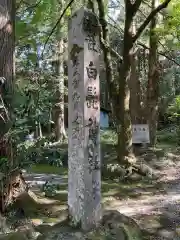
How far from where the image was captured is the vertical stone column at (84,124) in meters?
4.29

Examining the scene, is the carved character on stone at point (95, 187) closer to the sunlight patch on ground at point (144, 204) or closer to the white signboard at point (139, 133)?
the sunlight patch on ground at point (144, 204)

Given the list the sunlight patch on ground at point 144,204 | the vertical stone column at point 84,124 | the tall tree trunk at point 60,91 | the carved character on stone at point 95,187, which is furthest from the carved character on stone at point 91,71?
the tall tree trunk at point 60,91

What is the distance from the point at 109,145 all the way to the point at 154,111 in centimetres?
206

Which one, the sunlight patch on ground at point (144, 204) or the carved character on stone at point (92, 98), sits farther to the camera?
the sunlight patch on ground at point (144, 204)

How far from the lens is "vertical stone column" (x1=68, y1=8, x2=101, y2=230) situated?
4289 mm

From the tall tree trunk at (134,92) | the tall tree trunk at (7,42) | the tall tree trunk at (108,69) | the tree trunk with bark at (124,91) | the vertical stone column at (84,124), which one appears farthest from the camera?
the tall tree trunk at (134,92)

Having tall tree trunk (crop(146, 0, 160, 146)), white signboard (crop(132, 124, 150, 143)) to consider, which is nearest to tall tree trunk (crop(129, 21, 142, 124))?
tall tree trunk (crop(146, 0, 160, 146))

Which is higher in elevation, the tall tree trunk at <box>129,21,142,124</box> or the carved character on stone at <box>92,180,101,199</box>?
the tall tree trunk at <box>129,21,142,124</box>

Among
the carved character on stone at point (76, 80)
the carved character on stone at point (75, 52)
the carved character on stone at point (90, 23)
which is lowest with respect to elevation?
the carved character on stone at point (76, 80)

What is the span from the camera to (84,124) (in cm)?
426

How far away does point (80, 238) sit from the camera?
412 centimetres

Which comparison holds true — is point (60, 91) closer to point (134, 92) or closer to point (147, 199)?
point (134, 92)

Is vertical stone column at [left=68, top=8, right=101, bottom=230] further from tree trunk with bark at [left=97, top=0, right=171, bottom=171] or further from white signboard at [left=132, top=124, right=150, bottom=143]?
white signboard at [left=132, top=124, right=150, bottom=143]

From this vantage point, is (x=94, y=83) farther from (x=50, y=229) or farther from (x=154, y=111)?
(x=154, y=111)
